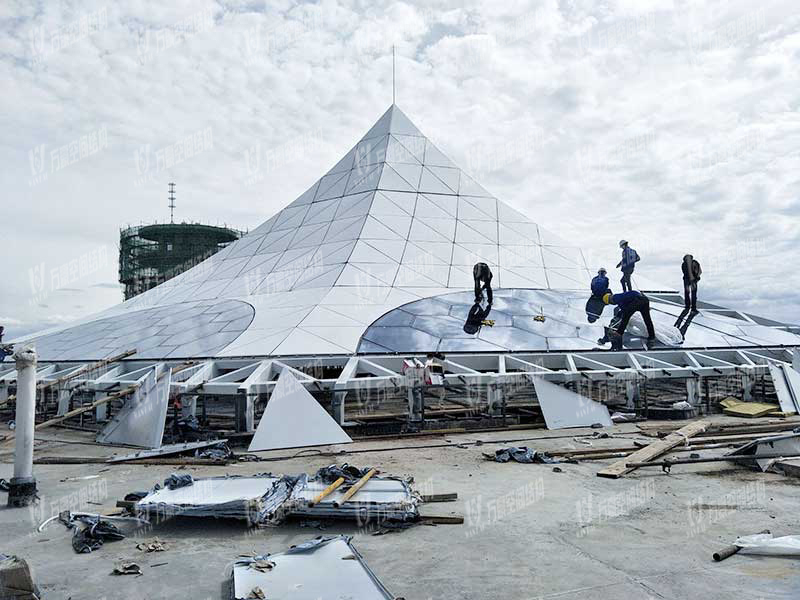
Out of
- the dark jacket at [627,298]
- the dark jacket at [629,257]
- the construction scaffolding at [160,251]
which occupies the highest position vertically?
the construction scaffolding at [160,251]

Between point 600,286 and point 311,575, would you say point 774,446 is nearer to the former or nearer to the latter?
point 311,575

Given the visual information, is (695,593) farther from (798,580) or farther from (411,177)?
(411,177)

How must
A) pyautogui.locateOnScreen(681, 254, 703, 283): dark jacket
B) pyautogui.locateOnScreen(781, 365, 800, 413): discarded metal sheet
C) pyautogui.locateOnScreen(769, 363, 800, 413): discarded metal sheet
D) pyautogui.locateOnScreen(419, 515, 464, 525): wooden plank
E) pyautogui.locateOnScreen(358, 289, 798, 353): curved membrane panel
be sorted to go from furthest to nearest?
pyautogui.locateOnScreen(681, 254, 703, 283): dark jacket → pyautogui.locateOnScreen(358, 289, 798, 353): curved membrane panel → pyautogui.locateOnScreen(781, 365, 800, 413): discarded metal sheet → pyautogui.locateOnScreen(769, 363, 800, 413): discarded metal sheet → pyautogui.locateOnScreen(419, 515, 464, 525): wooden plank

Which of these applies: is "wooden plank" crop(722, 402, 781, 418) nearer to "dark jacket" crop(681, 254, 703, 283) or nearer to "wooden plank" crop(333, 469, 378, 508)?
"dark jacket" crop(681, 254, 703, 283)

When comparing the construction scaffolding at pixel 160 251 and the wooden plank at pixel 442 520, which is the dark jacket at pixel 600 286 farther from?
the construction scaffolding at pixel 160 251

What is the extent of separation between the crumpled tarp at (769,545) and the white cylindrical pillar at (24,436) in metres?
9.71

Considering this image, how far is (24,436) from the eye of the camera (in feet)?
30.3

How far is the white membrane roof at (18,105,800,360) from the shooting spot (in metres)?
19.8

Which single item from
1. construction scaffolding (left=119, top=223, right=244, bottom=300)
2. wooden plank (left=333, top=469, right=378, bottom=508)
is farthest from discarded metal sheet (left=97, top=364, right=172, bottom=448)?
construction scaffolding (left=119, top=223, right=244, bottom=300)

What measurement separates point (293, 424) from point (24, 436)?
5.92 metres

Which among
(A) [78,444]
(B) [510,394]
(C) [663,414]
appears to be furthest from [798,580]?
(B) [510,394]

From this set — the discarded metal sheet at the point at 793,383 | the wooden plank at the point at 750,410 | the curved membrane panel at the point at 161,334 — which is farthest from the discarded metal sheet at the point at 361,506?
the discarded metal sheet at the point at 793,383

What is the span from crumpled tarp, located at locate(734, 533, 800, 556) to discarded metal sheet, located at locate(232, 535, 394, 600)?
4.07m

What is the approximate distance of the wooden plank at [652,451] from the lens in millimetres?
10516
